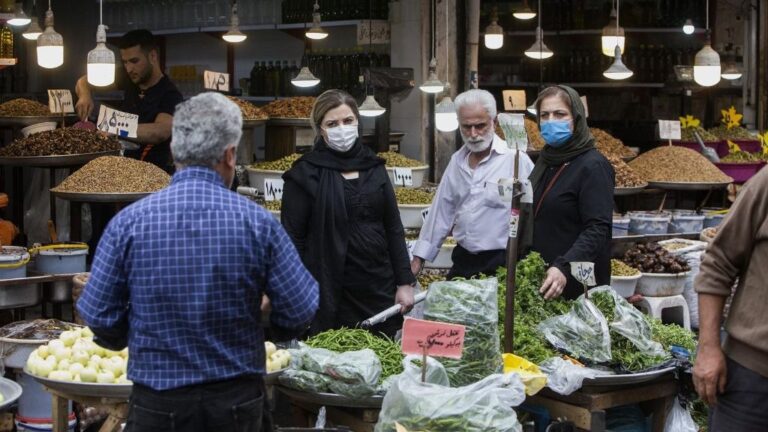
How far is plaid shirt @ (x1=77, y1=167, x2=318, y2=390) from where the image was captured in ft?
9.48

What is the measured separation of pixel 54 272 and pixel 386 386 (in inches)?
100

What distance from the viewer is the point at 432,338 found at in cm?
357

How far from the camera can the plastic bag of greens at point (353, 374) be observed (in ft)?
12.7

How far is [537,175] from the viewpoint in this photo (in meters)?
5.12

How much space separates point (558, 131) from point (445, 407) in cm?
184

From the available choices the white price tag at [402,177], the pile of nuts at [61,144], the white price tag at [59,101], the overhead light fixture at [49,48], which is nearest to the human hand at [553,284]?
the white price tag at [402,177]

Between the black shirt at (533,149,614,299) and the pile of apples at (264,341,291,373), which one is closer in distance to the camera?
the pile of apples at (264,341,291,373)

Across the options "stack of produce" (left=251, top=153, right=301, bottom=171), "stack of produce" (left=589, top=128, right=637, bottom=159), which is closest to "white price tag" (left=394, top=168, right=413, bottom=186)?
"stack of produce" (left=251, top=153, right=301, bottom=171)

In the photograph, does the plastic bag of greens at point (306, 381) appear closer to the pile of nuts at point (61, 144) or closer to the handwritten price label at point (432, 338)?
the handwritten price label at point (432, 338)

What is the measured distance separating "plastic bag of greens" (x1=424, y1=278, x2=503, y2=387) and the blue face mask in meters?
1.07

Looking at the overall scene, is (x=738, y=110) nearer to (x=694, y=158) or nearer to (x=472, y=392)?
(x=694, y=158)

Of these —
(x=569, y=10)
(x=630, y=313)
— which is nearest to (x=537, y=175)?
(x=630, y=313)

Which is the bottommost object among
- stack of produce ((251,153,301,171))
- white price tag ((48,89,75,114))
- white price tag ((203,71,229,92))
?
stack of produce ((251,153,301,171))

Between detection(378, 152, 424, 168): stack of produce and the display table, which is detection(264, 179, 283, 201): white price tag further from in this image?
the display table
